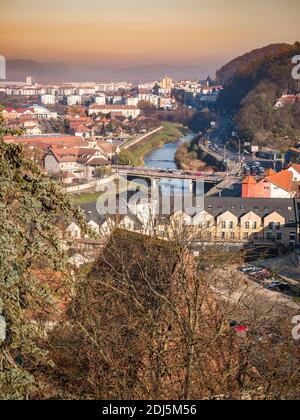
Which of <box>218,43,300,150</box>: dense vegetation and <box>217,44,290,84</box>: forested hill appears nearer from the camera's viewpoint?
<box>218,43,300,150</box>: dense vegetation

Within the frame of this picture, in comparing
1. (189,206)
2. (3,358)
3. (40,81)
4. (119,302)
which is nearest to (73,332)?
(119,302)

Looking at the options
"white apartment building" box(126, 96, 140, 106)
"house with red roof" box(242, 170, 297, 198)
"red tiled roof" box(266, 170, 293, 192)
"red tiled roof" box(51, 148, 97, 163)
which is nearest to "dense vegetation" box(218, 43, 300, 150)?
"red tiled roof" box(51, 148, 97, 163)

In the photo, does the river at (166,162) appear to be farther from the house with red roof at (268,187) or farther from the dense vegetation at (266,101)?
the house with red roof at (268,187)

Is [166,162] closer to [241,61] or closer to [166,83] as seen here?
[241,61]

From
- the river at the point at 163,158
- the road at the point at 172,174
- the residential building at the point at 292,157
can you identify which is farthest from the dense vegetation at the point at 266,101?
the road at the point at 172,174

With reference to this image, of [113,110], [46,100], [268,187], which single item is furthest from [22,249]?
[46,100]

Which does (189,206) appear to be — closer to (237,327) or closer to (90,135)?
(237,327)

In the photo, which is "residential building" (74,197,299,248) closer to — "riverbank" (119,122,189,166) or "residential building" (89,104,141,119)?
"riverbank" (119,122,189,166)
